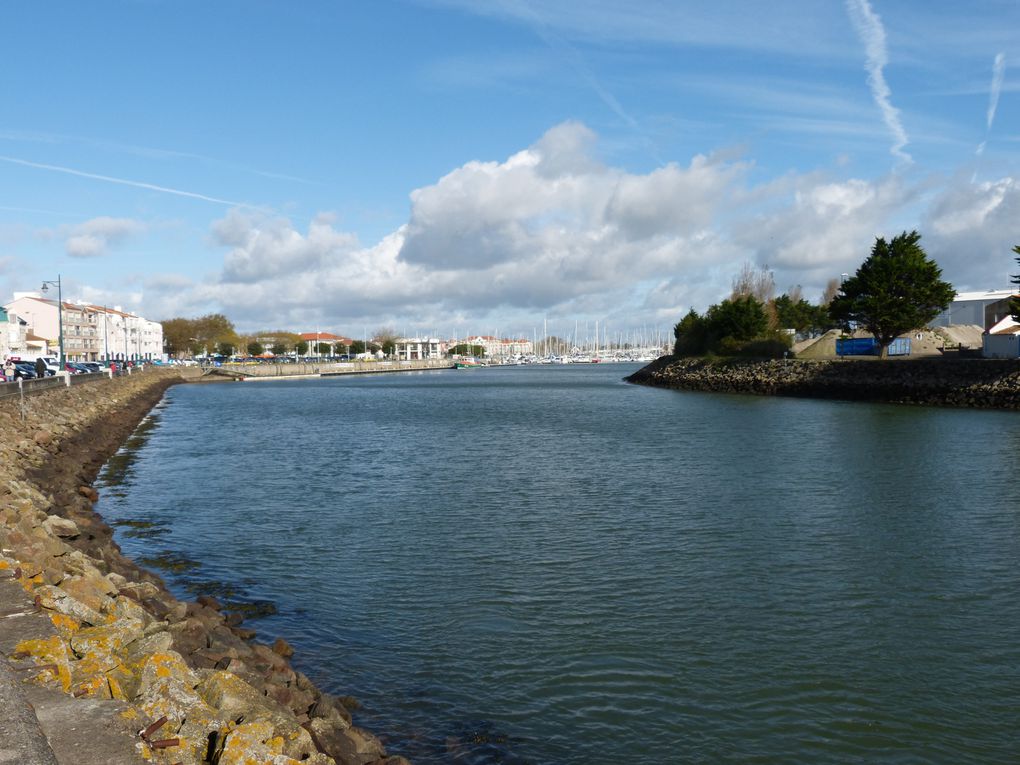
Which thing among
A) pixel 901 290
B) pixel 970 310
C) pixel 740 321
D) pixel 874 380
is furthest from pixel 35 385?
pixel 970 310

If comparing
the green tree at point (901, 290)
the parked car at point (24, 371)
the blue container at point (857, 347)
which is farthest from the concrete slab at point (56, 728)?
the blue container at point (857, 347)

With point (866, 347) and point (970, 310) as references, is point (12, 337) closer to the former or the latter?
point (866, 347)

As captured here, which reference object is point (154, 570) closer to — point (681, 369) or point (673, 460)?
point (673, 460)

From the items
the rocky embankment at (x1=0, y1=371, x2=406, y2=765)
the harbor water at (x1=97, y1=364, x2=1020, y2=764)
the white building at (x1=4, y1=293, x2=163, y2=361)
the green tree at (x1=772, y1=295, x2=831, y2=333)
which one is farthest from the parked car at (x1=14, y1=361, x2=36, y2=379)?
the green tree at (x1=772, y1=295, x2=831, y2=333)

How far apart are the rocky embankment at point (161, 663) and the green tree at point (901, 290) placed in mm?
63441

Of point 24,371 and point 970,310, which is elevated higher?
point 970,310

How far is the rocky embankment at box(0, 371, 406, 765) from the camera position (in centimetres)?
594

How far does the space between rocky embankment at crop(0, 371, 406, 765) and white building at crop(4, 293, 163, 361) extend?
351 ft

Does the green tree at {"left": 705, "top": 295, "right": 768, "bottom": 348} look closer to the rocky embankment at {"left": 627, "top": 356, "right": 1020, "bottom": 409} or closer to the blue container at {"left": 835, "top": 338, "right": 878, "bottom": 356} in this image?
the rocky embankment at {"left": 627, "top": 356, "right": 1020, "bottom": 409}

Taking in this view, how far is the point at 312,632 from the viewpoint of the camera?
1130 cm

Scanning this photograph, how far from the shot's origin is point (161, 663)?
A: 690 cm

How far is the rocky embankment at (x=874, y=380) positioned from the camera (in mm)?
50281

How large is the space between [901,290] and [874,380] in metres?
11.5

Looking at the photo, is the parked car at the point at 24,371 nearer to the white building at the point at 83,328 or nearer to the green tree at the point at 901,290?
the white building at the point at 83,328
